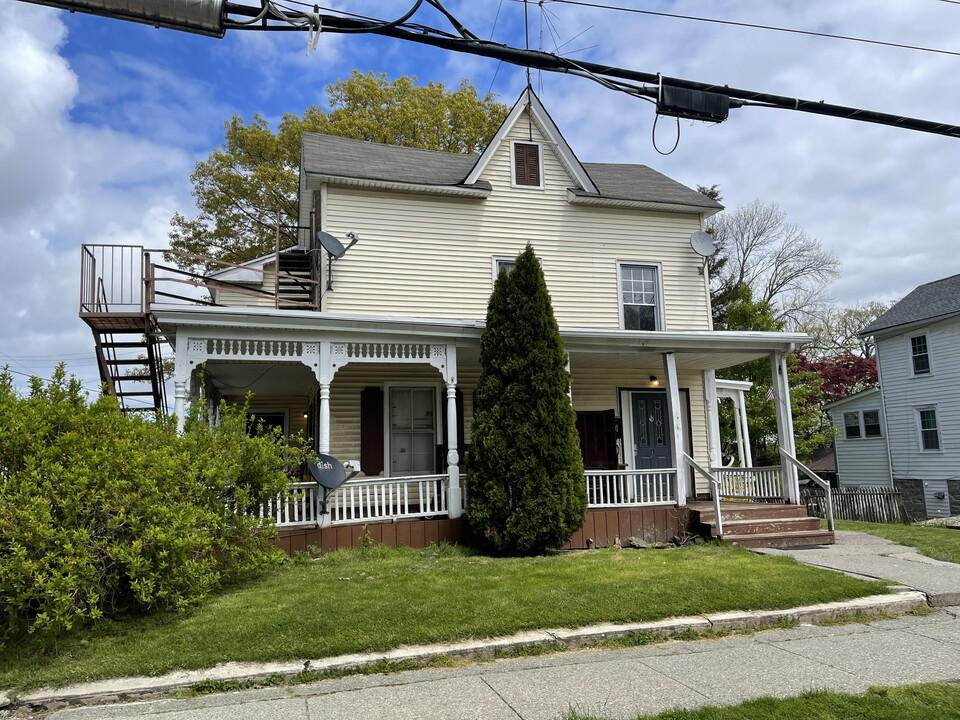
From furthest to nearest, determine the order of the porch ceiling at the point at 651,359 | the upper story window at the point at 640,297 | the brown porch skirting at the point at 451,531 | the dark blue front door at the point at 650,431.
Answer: the upper story window at the point at 640,297 < the dark blue front door at the point at 650,431 < the porch ceiling at the point at 651,359 < the brown porch skirting at the point at 451,531

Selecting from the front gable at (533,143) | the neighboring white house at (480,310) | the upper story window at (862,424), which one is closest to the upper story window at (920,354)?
the upper story window at (862,424)

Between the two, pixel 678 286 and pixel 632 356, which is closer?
pixel 632 356

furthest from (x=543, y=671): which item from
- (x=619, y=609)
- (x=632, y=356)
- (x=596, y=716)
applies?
(x=632, y=356)

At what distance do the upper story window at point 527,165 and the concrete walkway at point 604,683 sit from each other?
10.4m

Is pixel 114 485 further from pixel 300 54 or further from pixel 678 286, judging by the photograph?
pixel 678 286

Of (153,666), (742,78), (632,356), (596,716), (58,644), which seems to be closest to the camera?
(596,716)

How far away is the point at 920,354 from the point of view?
23406mm

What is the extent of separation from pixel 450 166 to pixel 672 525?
876 cm

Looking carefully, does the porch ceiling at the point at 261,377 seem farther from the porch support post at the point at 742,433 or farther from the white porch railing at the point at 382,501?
the porch support post at the point at 742,433

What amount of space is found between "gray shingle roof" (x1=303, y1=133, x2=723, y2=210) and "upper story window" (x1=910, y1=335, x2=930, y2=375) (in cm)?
1324

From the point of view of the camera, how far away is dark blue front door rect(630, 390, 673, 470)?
13695 mm

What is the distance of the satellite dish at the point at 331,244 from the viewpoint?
38.9 ft

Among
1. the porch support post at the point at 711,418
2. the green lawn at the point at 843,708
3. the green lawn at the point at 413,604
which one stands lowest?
the green lawn at the point at 843,708

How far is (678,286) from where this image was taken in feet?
47.5
